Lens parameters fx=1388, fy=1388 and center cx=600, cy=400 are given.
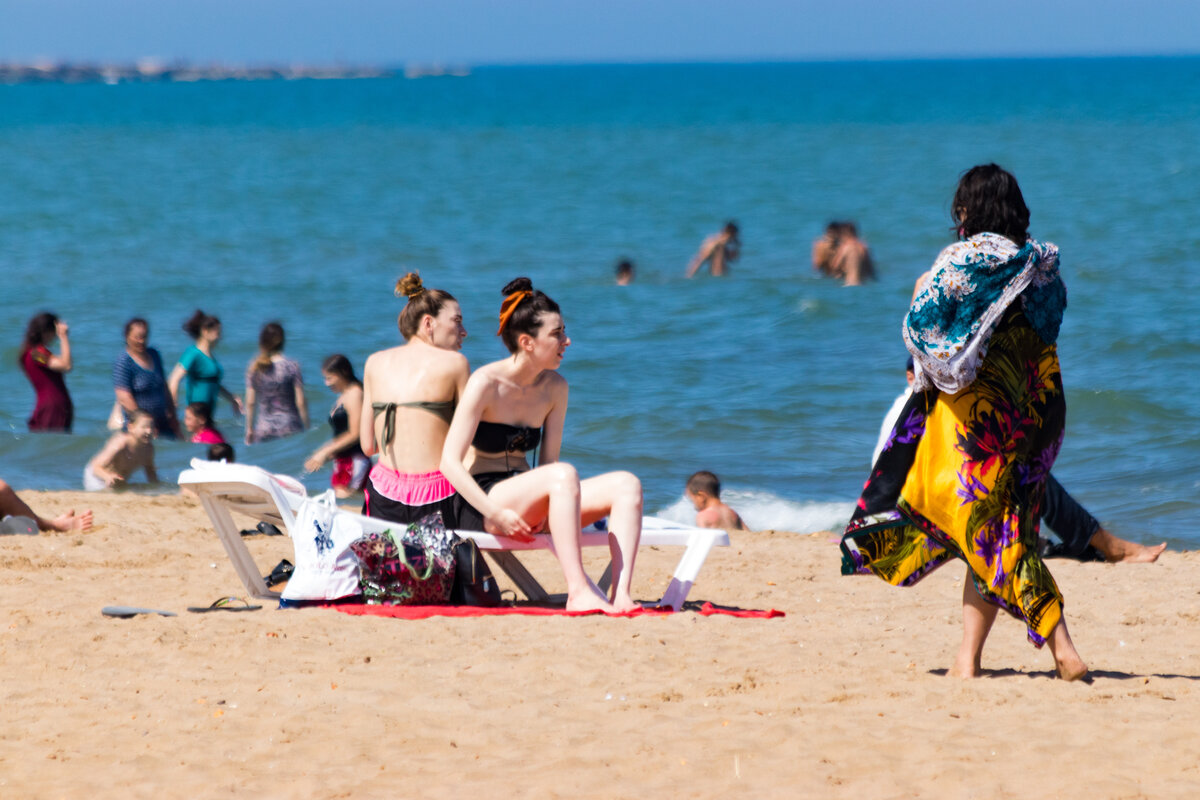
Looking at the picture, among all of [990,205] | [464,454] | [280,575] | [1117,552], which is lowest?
[280,575]

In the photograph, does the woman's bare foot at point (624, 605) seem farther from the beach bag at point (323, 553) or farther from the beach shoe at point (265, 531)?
the beach shoe at point (265, 531)

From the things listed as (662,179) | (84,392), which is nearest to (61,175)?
(662,179)

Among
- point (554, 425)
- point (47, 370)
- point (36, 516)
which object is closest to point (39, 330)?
point (47, 370)

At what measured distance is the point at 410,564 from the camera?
4.93m

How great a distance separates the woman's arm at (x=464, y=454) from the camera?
189 inches

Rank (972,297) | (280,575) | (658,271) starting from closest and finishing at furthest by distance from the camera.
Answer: (972,297) < (280,575) < (658,271)

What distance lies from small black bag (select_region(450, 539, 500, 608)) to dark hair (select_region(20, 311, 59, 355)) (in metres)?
5.44

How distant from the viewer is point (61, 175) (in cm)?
4053

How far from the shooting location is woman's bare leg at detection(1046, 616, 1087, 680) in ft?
12.7

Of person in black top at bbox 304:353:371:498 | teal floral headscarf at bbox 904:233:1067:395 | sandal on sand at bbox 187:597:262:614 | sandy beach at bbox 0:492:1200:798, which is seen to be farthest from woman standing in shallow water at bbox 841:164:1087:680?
person in black top at bbox 304:353:371:498

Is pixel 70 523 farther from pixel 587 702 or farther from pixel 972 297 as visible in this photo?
pixel 972 297

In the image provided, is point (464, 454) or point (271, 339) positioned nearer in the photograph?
point (464, 454)

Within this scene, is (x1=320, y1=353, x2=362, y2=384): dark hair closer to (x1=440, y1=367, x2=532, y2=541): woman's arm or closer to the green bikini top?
the green bikini top

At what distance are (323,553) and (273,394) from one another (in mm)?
4922
